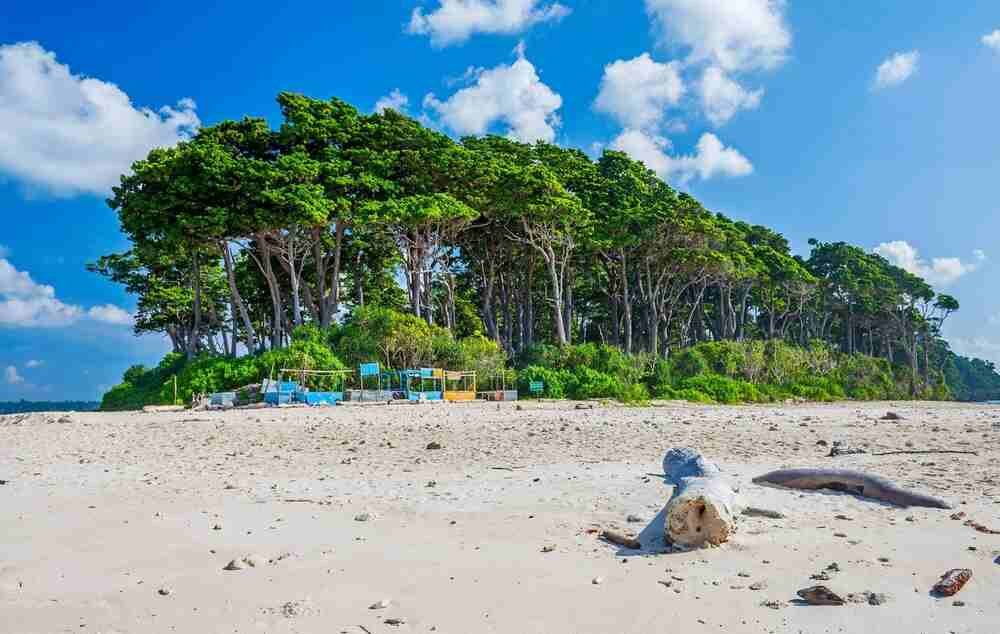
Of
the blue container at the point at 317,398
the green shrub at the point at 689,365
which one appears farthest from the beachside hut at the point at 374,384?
the green shrub at the point at 689,365

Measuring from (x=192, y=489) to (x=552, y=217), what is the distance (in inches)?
1242

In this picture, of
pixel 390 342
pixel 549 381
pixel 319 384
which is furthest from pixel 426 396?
pixel 549 381

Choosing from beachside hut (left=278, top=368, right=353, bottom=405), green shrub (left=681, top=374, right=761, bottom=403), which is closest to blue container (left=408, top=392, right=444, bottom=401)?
beachside hut (left=278, top=368, right=353, bottom=405)

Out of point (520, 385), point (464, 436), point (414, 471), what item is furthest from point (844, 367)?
point (414, 471)

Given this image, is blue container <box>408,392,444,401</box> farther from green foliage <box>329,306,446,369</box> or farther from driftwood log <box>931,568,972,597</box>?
driftwood log <box>931,568,972,597</box>

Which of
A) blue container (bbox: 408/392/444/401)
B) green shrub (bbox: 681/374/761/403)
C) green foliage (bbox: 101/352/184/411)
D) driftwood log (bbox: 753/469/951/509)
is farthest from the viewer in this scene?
green foliage (bbox: 101/352/184/411)

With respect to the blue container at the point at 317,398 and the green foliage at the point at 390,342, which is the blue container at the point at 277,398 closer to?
the blue container at the point at 317,398

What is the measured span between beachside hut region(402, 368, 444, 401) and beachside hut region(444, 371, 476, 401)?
0.36 meters

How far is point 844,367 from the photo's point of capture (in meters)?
45.4

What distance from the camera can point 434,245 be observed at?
121 feet

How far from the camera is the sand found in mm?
3896

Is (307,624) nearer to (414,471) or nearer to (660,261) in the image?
(414,471)

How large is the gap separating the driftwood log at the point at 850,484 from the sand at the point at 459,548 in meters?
0.20

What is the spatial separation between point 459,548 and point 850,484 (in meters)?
4.17
